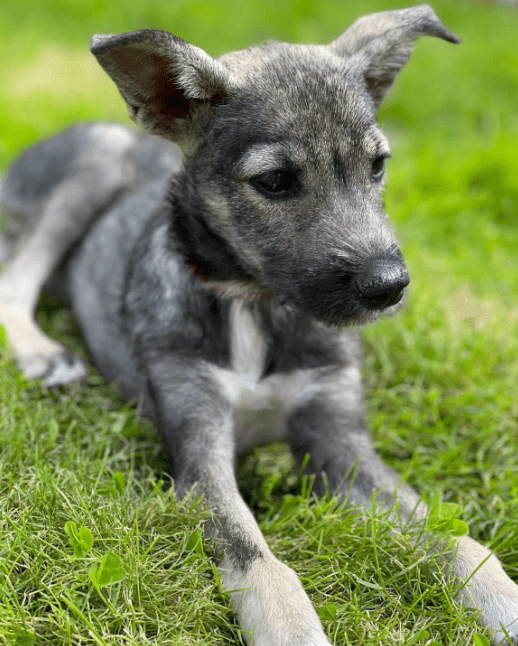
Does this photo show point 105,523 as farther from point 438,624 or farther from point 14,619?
point 438,624

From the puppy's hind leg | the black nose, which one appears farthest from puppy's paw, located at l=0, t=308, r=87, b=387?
the black nose

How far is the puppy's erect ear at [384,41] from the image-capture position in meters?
3.57

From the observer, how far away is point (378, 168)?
11.0 ft

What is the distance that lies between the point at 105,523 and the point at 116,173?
2.96 meters

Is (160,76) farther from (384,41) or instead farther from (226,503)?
(226,503)

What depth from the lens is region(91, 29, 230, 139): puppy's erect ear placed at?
2.99 meters

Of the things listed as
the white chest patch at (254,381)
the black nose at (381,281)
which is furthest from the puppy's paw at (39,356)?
the black nose at (381,281)

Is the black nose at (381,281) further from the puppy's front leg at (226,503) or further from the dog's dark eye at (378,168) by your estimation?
the puppy's front leg at (226,503)

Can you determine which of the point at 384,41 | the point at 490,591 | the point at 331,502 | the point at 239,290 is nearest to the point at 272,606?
the point at 331,502

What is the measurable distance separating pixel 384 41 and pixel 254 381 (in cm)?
179

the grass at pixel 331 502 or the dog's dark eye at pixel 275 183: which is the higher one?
the dog's dark eye at pixel 275 183

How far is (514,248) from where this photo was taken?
6.12 m

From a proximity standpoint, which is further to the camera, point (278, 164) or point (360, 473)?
point (360, 473)

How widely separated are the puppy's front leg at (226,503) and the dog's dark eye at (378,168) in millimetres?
1186
